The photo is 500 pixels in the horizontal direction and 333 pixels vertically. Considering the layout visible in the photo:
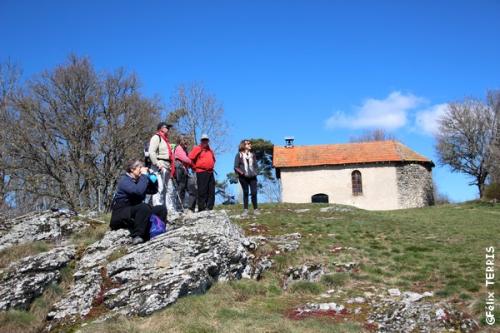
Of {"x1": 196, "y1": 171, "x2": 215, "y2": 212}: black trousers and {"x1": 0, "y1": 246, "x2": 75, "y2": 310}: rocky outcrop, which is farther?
{"x1": 196, "y1": 171, "x2": 215, "y2": 212}: black trousers

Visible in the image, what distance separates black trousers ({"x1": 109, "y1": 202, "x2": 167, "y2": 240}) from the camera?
7.63 meters

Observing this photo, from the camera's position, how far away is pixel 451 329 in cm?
561

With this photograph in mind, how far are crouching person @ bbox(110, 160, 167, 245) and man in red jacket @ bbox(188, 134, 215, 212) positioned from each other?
2.37m

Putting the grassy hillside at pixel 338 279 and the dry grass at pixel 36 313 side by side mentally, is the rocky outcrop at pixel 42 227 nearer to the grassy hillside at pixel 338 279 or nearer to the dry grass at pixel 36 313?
the dry grass at pixel 36 313

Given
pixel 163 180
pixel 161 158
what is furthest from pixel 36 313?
pixel 161 158

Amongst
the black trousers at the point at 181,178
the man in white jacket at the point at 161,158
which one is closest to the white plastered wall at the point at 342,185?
the black trousers at the point at 181,178

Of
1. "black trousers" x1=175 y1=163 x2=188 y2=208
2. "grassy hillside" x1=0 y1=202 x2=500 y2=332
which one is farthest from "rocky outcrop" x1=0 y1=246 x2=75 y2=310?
"black trousers" x1=175 y1=163 x2=188 y2=208

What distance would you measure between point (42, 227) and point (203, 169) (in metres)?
3.72

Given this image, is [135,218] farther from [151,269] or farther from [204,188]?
[204,188]

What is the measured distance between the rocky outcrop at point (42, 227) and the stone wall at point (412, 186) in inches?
1081

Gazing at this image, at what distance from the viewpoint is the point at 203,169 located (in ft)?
33.4

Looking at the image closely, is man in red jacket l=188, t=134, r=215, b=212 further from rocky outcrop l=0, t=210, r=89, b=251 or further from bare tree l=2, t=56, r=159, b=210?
bare tree l=2, t=56, r=159, b=210

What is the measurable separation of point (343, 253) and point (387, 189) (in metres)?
25.2

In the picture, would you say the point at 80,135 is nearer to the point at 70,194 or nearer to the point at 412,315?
the point at 70,194
